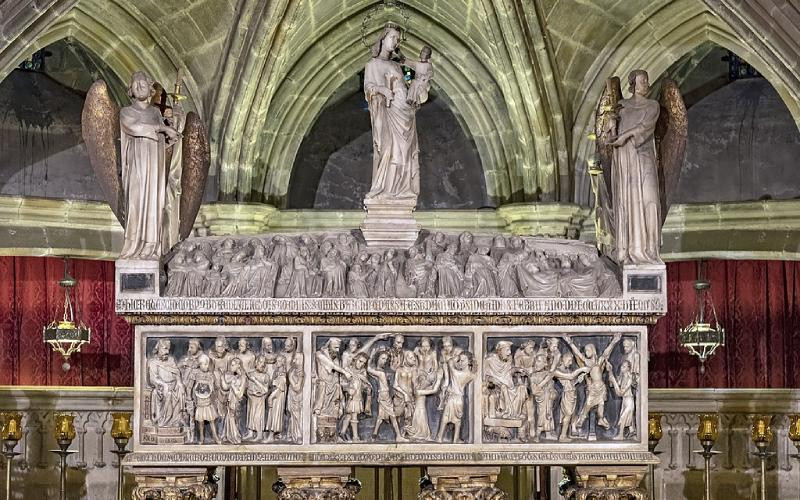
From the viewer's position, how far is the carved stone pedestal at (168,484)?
41.2 ft

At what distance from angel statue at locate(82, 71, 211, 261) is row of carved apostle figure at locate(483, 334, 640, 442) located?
7.99 feet

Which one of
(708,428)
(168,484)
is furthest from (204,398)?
(708,428)

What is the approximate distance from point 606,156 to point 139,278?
10.9 ft

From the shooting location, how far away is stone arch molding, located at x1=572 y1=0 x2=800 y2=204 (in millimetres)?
17328

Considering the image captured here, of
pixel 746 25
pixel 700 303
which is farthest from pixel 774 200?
pixel 746 25

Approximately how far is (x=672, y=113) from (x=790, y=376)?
5.61m

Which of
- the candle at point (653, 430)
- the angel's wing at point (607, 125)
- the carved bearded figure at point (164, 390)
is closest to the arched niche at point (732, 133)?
the candle at point (653, 430)

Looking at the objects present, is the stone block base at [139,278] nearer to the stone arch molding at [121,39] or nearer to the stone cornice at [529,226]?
the stone arch molding at [121,39]

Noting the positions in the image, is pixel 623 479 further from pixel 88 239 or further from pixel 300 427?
pixel 88 239

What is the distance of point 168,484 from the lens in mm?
12594

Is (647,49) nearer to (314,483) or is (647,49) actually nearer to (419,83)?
(419,83)

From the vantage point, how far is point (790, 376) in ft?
59.6

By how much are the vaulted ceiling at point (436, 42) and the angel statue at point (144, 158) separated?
379 centimetres

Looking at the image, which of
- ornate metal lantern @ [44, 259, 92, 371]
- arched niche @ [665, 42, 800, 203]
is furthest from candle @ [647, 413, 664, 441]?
ornate metal lantern @ [44, 259, 92, 371]
